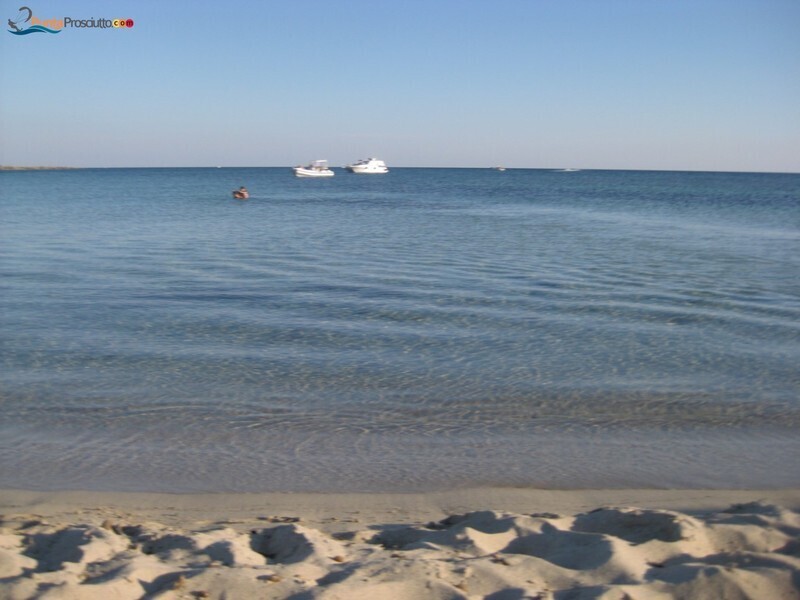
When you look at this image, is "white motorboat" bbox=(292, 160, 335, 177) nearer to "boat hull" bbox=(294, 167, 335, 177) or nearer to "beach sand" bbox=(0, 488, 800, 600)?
"boat hull" bbox=(294, 167, 335, 177)

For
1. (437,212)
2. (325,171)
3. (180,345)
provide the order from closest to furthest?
(180,345) → (437,212) → (325,171)

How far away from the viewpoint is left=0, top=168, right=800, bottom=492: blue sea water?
253 inches

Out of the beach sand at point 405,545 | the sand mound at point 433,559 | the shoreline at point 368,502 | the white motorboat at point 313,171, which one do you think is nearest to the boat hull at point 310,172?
the white motorboat at point 313,171

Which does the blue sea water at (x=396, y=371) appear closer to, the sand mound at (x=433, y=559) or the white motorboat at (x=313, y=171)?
the sand mound at (x=433, y=559)

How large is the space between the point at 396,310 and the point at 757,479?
6933 mm

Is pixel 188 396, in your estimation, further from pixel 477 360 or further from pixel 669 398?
pixel 669 398

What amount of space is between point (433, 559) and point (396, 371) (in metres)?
4.89

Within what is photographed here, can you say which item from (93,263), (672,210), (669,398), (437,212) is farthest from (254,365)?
(672,210)

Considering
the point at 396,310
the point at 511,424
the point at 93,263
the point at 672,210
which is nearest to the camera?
the point at 511,424

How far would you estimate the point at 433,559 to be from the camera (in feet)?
13.7

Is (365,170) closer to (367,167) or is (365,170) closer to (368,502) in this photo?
(367,167)

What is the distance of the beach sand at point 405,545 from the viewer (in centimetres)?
377

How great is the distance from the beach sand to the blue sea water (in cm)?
40

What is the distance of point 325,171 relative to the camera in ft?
306
